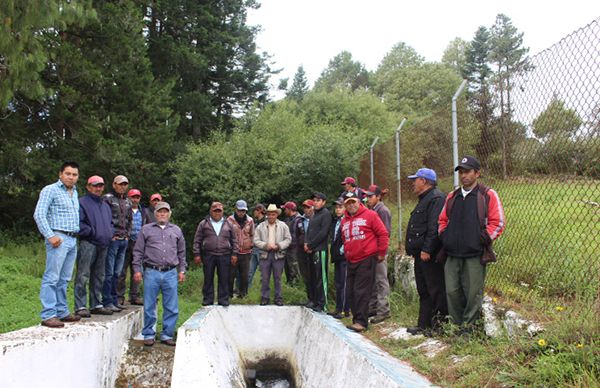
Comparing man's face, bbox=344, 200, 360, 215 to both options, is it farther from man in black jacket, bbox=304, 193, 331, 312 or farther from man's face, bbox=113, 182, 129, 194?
man's face, bbox=113, 182, 129, 194

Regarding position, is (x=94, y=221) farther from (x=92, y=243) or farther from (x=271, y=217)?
(x=271, y=217)

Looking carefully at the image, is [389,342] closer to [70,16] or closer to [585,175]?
[585,175]

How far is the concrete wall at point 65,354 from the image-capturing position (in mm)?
4375

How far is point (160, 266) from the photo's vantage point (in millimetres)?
6273

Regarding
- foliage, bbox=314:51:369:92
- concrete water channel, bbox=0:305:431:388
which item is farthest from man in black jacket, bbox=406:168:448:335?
foliage, bbox=314:51:369:92

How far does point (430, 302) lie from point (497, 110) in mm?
2191

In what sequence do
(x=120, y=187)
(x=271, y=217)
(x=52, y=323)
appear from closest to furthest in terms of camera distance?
(x=52, y=323)
(x=120, y=187)
(x=271, y=217)

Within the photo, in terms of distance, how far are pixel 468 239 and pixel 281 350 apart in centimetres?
445

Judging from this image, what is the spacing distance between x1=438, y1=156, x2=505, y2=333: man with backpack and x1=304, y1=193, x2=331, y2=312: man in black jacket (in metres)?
2.97

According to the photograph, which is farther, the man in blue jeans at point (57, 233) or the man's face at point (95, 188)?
the man's face at point (95, 188)

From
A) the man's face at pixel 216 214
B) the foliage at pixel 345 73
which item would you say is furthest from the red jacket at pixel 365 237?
the foliage at pixel 345 73

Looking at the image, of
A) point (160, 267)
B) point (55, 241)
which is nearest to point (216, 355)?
point (160, 267)

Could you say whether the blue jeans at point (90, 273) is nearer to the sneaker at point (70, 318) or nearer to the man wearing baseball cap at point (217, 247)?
the sneaker at point (70, 318)

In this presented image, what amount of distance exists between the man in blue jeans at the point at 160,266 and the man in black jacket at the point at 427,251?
10.2 ft
